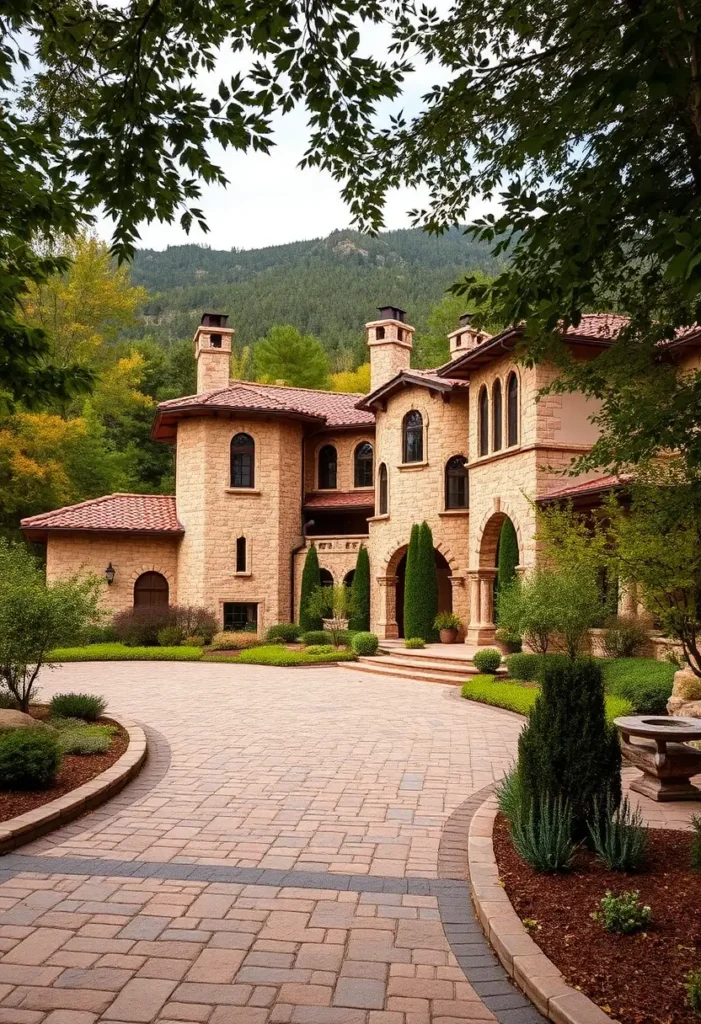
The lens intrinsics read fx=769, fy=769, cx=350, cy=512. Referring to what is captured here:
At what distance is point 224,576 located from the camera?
2591 cm

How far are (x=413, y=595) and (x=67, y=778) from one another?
16.1 metres

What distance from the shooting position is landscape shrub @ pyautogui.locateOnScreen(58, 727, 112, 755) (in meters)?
8.92

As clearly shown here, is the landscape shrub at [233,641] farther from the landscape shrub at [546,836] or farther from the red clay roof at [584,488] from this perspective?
the landscape shrub at [546,836]

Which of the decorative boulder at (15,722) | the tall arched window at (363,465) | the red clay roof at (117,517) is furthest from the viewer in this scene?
the tall arched window at (363,465)

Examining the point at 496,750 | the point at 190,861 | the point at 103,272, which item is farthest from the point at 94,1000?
the point at 103,272

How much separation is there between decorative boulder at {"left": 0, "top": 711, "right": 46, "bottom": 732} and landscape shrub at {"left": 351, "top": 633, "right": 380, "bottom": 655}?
1243 centimetres

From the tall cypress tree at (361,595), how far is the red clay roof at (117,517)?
Answer: 6.26 meters

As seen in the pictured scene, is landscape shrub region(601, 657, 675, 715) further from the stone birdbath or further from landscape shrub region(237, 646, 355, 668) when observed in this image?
landscape shrub region(237, 646, 355, 668)

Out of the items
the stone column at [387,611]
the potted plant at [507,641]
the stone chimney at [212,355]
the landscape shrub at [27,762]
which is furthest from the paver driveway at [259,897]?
the stone chimney at [212,355]

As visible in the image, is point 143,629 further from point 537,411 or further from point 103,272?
point 103,272

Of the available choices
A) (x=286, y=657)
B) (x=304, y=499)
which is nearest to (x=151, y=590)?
(x=304, y=499)

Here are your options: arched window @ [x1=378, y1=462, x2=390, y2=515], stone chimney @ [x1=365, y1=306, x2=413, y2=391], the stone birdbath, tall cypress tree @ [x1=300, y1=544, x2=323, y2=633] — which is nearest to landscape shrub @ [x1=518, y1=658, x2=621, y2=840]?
the stone birdbath

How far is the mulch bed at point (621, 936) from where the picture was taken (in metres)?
3.60

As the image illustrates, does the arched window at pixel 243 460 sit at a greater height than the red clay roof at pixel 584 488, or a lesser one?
greater
